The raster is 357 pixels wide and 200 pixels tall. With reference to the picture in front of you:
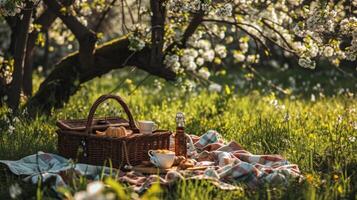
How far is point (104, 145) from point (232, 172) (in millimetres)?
989

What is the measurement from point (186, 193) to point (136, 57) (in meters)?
3.54

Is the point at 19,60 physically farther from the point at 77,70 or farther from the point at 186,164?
the point at 186,164

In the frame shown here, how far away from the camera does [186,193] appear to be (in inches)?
174

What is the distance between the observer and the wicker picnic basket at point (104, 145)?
5.12 metres

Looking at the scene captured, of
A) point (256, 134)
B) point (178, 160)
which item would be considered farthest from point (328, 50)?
point (178, 160)

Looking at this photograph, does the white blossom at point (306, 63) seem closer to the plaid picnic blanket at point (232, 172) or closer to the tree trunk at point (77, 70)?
the plaid picnic blanket at point (232, 172)

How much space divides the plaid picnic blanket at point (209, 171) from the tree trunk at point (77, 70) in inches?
93.2

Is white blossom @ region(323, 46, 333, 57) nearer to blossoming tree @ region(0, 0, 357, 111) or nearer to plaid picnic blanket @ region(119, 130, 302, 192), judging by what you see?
blossoming tree @ region(0, 0, 357, 111)

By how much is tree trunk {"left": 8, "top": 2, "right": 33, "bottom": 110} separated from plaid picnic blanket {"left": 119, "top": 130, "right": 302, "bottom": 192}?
261 centimetres

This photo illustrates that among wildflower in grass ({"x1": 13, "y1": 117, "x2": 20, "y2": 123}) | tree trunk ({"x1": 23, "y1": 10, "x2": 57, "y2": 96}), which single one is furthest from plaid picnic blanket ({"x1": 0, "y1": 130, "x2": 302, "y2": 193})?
tree trunk ({"x1": 23, "y1": 10, "x2": 57, "y2": 96})

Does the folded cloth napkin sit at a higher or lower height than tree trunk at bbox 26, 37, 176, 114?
lower

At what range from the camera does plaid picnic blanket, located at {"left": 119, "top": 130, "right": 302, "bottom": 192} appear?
463 cm

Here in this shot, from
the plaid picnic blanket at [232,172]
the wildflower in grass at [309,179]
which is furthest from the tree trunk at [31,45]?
the wildflower in grass at [309,179]

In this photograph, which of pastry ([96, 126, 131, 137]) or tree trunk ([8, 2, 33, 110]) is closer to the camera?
pastry ([96, 126, 131, 137])
